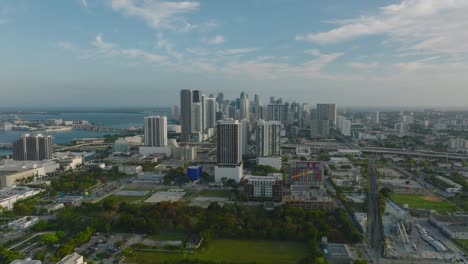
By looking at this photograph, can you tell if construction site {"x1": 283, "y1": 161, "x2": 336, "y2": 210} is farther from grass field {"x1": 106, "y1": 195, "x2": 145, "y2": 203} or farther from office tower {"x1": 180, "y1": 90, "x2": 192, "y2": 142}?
office tower {"x1": 180, "y1": 90, "x2": 192, "y2": 142}

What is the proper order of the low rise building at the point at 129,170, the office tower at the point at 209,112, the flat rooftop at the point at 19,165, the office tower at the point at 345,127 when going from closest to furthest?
the flat rooftop at the point at 19,165, the low rise building at the point at 129,170, the office tower at the point at 345,127, the office tower at the point at 209,112

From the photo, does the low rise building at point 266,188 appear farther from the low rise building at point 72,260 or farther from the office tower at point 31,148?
the office tower at point 31,148

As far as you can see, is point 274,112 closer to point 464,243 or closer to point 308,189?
point 308,189

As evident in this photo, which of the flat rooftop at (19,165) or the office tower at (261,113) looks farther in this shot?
the office tower at (261,113)

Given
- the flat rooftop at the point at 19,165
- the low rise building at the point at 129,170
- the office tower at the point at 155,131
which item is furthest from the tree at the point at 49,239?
the office tower at the point at 155,131

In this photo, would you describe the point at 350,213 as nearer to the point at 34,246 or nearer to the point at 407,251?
the point at 407,251

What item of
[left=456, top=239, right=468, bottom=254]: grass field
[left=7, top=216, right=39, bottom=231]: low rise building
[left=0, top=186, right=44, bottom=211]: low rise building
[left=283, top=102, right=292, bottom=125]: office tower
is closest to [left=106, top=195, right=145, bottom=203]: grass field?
[left=0, top=186, right=44, bottom=211]: low rise building
